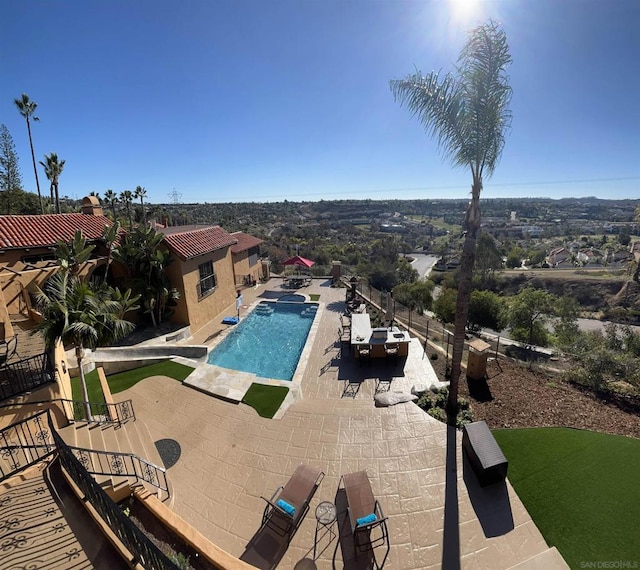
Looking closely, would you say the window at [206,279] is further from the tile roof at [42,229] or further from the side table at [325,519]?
the side table at [325,519]

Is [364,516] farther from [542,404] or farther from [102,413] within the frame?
[102,413]

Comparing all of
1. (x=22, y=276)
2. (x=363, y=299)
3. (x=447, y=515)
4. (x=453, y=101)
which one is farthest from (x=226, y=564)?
(x=363, y=299)

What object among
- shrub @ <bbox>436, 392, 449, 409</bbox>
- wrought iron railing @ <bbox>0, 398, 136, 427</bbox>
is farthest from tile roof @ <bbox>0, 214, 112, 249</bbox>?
shrub @ <bbox>436, 392, 449, 409</bbox>

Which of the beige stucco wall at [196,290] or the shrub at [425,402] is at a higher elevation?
the beige stucco wall at [196,290]

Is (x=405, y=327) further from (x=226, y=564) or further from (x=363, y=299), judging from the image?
(x=226, y=564)

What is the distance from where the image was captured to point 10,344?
31.9 feet

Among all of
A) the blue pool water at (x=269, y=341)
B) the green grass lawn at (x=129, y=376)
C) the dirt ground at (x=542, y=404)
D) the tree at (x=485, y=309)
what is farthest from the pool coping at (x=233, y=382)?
the tree at (x=485, y=309)

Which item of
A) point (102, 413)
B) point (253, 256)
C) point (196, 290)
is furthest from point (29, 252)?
point (253, 256)

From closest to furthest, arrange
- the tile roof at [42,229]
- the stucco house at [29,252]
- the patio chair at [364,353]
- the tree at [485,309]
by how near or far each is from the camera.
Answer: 1. the stucco house at [29,252]
2. the tile roof at [42,229]
3. the patio chair at [364,353]
4. the tree at [485,309]

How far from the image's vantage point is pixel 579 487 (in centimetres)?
702

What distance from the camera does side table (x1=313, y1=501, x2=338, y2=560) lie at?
6324mm

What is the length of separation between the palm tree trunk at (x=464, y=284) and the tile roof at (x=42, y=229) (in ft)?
55.3

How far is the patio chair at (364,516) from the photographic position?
602 centimetres

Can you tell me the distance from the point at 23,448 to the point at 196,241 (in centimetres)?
1448
